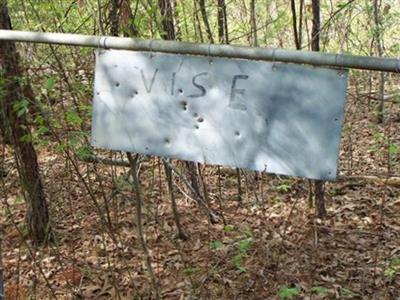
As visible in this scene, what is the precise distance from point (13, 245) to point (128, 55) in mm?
3024

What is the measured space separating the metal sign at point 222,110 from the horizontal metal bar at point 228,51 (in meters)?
0.02

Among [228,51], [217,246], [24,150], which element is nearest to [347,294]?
[217,246]

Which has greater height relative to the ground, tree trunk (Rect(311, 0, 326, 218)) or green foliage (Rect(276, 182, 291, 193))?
tree trunk (Rect(311, 0, 326, 218))

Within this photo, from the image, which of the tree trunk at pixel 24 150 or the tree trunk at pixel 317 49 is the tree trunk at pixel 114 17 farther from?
the tree trunk at pixel 317 49

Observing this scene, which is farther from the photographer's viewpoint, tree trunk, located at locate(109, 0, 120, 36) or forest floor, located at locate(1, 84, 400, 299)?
forest floor, located at locate(1, 84, 400, 299)

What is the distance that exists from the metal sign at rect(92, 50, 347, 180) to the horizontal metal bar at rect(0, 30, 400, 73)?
0.02 m

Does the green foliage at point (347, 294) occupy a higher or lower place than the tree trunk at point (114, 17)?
lower

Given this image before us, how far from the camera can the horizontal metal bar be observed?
133cm

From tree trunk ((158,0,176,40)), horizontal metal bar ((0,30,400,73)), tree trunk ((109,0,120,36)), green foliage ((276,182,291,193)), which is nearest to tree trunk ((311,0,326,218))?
green foliage ((276,182,291,193))

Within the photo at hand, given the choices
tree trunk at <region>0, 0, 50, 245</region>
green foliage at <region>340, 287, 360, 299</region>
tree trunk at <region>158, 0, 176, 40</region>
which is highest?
tree trunk at <region>158, 0, 176, 40</region>

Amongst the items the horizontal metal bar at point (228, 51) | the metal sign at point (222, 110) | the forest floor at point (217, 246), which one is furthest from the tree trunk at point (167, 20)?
the metal sign at point (222, 110)

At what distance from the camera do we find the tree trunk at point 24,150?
2.89 meters

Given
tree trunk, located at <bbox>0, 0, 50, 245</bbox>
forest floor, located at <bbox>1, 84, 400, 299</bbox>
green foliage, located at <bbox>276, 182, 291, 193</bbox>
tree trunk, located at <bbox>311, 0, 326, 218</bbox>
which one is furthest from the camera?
green foliage, located at <bbox>276, 182, 291, 193</bbox>

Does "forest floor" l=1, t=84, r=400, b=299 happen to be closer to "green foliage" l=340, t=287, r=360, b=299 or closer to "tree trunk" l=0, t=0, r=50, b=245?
"green foliage" l=340, t=287, r=360, b=299
